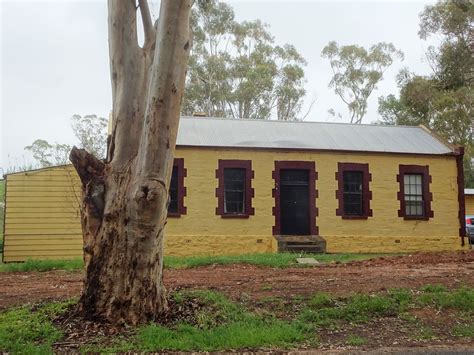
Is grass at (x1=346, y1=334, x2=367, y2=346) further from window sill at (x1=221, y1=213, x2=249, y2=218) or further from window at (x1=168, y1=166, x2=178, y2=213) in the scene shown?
window at (x1=168, y1=166, x2=178, y2=213)

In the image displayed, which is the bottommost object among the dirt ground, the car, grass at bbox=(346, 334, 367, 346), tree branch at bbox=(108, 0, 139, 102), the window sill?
grass at bbox=(346, 334, 367, 346)

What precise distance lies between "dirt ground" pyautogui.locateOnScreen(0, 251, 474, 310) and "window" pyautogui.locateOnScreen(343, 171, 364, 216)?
22.8ft

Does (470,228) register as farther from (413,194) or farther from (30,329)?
(30,329)

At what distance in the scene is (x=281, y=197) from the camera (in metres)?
18.5

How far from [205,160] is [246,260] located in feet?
19.5

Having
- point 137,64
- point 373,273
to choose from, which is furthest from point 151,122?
point 373,273

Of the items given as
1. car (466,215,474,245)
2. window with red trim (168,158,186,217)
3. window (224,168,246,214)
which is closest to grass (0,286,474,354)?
window with red trim (168,158,186,217)

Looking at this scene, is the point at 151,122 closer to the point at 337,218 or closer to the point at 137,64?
the point at 137,64

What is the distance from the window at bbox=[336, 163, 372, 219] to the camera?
18656 millimetres

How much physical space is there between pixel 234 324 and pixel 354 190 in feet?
44.3

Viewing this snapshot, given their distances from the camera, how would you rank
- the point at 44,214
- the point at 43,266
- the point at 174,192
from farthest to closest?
Answer: the point at 174,192 → the point at 44,214 → the point at 43,266

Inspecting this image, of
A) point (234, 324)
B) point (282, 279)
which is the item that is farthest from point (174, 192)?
point (234, 324)

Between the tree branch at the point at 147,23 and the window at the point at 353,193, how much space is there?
41.1 ft

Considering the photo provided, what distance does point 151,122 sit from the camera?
637 cm
